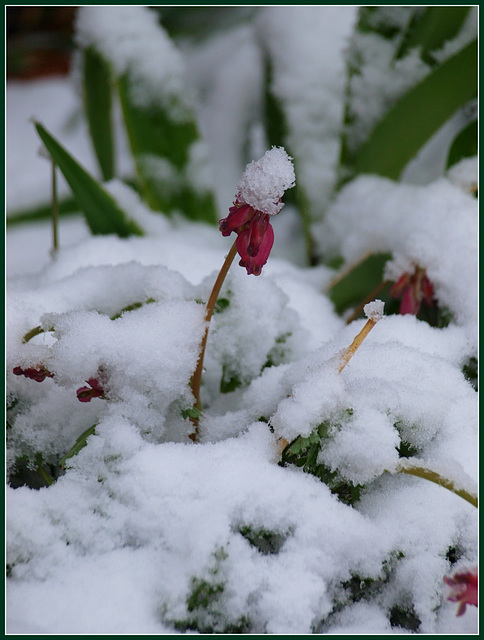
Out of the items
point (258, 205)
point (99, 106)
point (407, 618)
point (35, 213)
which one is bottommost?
point (35, 213)

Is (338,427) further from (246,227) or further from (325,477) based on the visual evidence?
(246,227)

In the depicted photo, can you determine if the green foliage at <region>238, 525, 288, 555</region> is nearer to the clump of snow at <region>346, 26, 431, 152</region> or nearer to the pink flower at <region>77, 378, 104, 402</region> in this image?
the pink flower at <region>77, 378, 104, 402</region>

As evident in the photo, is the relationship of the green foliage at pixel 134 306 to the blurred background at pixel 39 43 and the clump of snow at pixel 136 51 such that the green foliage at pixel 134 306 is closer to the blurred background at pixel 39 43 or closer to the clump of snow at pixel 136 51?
the clump of snow at pixel 136 51

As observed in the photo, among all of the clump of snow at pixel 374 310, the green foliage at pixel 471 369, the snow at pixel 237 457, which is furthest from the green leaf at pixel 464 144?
the clump of snow at pixel 374 310

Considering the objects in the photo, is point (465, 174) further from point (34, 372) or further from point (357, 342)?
point (34, 372)

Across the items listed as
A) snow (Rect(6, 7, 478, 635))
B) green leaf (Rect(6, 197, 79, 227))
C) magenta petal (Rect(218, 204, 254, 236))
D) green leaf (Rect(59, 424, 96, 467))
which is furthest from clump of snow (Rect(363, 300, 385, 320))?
green leaf (Rect(6, 197, 79, 227))

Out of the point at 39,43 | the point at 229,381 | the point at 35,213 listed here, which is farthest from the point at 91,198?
the point at 39,43

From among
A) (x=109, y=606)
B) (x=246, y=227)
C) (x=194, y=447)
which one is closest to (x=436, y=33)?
(x=246, y=227)
